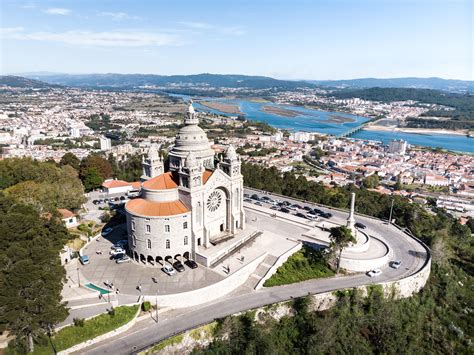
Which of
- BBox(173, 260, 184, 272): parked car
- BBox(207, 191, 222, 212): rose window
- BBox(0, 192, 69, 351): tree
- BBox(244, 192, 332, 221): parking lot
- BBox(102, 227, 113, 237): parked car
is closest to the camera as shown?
BBox(0, 192, 69, 351): tree

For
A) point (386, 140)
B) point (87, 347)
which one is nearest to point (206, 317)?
point (87, 347)

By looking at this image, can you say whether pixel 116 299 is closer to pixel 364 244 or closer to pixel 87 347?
pixel 87 347

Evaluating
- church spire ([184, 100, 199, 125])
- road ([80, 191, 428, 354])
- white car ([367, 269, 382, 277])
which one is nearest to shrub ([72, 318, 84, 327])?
road ([80, 191, 428, 354])

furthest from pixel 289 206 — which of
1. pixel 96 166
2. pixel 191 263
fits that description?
pixel 96 166

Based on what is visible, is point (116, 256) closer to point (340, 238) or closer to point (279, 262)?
point (279, 262)

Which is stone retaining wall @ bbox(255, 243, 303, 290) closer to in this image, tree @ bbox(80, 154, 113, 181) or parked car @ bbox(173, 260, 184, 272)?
parked car @ bbox(173, 260, 184, 272)

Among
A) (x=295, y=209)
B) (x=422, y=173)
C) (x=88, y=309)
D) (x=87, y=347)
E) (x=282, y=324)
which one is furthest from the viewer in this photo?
(x=422, y=173)

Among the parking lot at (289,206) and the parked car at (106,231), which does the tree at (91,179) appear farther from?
the parking lot at (289,206)
